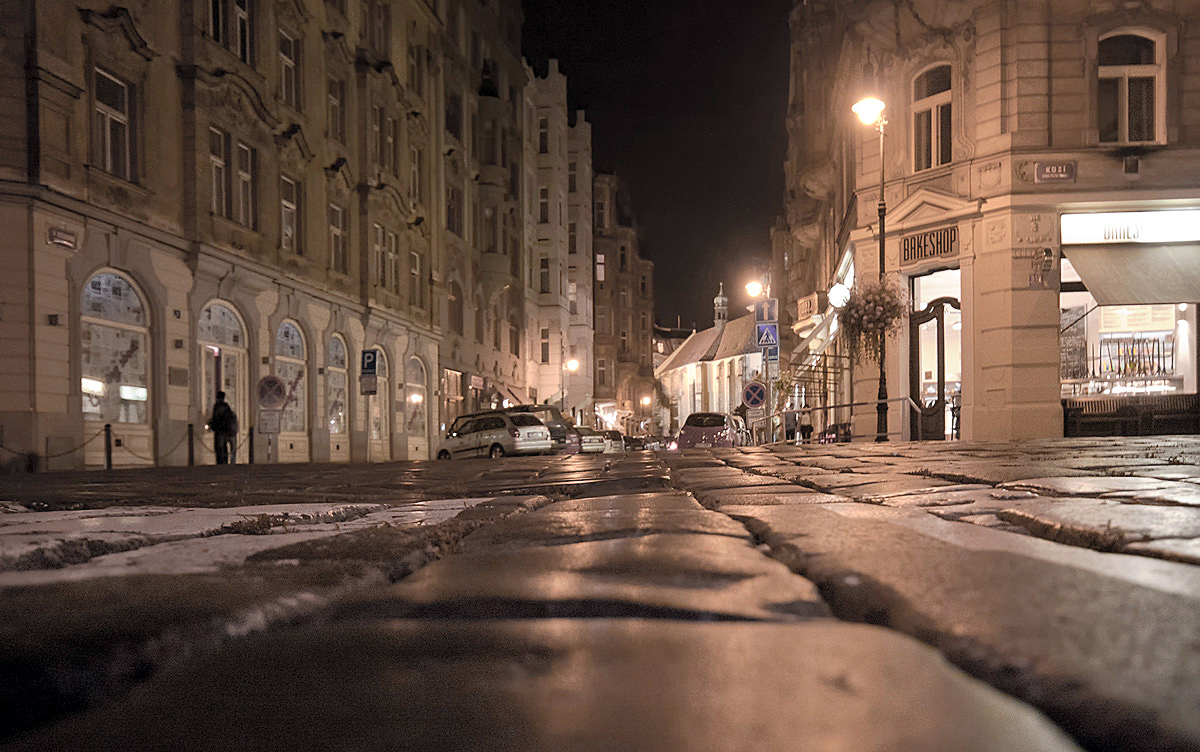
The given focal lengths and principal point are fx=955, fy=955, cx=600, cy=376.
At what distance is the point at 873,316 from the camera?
20375 millimetres

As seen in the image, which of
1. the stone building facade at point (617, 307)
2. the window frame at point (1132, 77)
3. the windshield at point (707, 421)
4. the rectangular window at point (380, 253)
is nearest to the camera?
the window frame at point (1132, 77)

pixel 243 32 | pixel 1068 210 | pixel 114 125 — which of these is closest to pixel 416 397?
pixel 243 32

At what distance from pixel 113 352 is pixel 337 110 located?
12.9 metres

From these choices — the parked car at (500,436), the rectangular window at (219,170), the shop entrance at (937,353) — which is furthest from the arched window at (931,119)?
the rectangular window at (219,170)

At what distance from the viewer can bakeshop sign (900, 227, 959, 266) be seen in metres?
22.1

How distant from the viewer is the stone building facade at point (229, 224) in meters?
15.7

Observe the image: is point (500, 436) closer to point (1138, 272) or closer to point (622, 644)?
point (1138, 272)

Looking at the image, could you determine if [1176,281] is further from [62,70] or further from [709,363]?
[709,363]

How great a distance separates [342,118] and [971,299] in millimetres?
18345

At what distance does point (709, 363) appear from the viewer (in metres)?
107

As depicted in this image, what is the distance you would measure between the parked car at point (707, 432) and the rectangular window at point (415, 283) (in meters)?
10.5

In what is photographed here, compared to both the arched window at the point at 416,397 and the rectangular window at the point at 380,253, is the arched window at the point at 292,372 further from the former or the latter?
the arched window at the point at 416,397

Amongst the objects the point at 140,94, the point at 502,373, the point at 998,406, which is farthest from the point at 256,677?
the point at 502,373

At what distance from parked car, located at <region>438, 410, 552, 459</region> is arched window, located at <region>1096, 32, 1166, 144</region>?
1594cm
